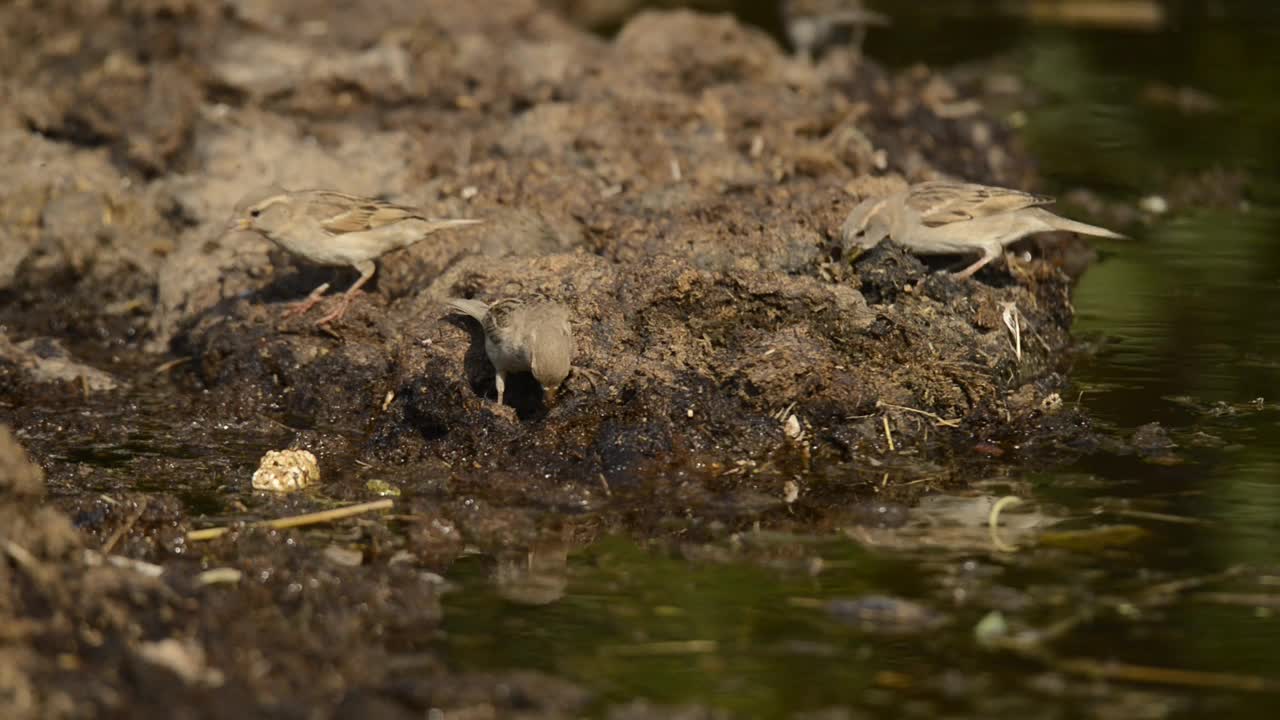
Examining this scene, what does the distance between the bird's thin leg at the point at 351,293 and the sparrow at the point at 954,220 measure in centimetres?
266

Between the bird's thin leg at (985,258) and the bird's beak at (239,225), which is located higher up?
the bird's thin leg at (985,258)

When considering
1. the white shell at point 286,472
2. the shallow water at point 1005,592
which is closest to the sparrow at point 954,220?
the shallow water at point 1005,592

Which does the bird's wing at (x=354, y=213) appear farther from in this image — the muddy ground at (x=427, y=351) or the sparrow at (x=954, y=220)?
the sparrow at (x=954, y=220)

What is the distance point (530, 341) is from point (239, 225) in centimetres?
270

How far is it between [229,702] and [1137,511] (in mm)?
3867

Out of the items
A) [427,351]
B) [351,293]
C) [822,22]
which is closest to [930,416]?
[427,351]

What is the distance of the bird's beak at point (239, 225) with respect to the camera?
992cm

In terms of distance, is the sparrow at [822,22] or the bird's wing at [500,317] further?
the sparrow at [822,22]

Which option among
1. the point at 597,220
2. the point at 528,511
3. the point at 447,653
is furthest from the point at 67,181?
the point at 447,653

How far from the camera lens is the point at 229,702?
5.41 meters

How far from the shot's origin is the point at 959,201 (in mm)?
9672

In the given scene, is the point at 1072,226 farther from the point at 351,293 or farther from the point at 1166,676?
the point at 1166,676

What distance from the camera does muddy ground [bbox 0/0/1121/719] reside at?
601cm

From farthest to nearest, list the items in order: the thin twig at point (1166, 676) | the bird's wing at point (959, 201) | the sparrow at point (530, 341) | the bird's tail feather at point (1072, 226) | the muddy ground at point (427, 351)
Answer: the bird's tail feather at point (1072, 226) → the bird's wing at point (959, 201) → the sparrow at point (530, 341) → the muddy ground at point (427, 351) → the thin twig at point (1166, 676)
